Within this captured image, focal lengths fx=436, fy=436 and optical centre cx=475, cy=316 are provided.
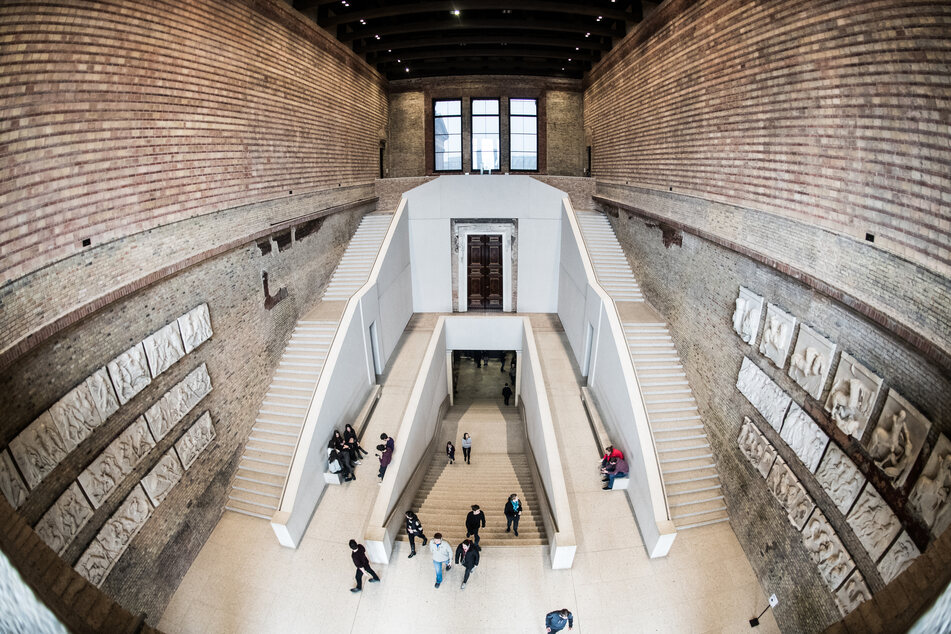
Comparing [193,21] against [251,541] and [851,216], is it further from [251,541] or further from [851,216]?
[851,216]

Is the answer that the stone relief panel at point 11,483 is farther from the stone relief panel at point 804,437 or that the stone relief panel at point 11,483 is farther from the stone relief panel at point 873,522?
the stone relief panel at point 804,437

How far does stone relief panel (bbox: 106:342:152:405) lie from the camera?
5.68 metres

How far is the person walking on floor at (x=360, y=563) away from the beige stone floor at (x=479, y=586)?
116 mm

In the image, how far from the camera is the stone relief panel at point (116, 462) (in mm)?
→ 5324

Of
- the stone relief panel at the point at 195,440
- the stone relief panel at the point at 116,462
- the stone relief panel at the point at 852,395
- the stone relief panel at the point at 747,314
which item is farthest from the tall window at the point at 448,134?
the stone relief panel at the point at 852,395

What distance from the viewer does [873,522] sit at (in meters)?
4.66

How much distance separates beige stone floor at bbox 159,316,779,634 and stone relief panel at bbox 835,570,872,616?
1.43 metres

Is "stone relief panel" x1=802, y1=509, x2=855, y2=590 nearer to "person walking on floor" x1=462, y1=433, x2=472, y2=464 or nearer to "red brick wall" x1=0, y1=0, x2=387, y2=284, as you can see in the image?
"person walking on floor" x1=462, y1=433, x2=472, y2=464

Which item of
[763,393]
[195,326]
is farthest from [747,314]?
[195,326]

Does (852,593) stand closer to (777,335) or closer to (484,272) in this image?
(777,335)

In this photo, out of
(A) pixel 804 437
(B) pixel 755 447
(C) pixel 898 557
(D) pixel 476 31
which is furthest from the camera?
(D) pixel 476 31

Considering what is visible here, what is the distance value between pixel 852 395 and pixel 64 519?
9051mm

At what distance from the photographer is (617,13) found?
1146 centimetres

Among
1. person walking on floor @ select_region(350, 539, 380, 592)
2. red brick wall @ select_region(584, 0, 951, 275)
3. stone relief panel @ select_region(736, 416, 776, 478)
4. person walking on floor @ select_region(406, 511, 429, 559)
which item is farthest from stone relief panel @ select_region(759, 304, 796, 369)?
person walking on floor @ select_region(350, 539, 380, 592)
